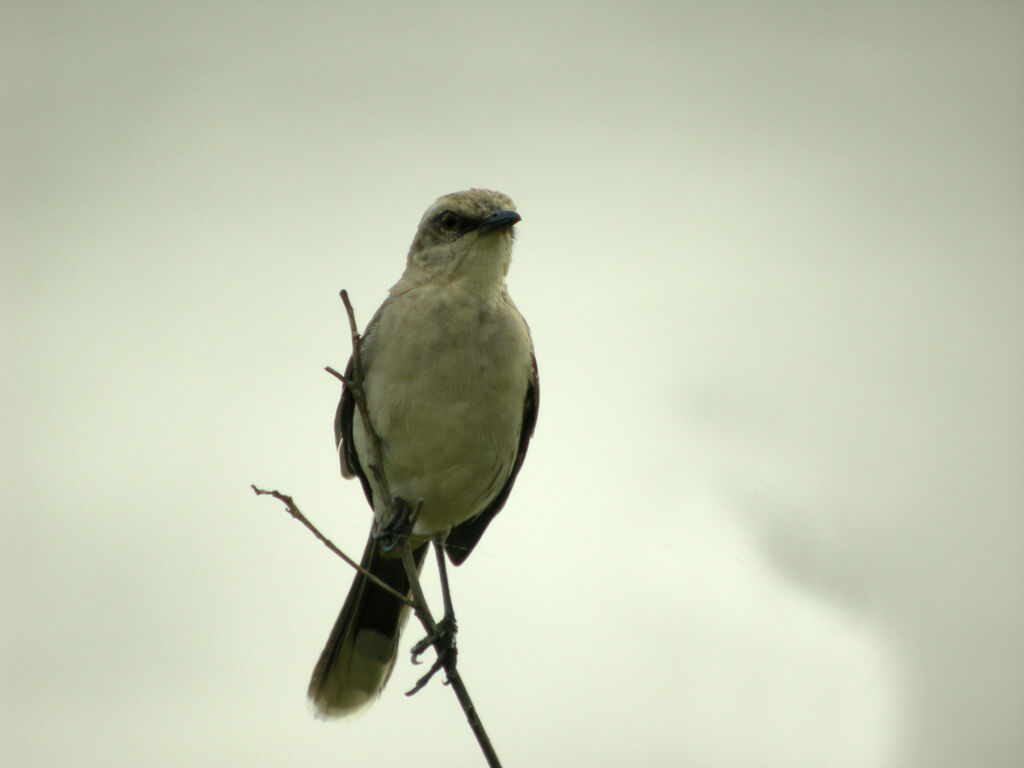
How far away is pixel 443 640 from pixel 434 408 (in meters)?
1.29

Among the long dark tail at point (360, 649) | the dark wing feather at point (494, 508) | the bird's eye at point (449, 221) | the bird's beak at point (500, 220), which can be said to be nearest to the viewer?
the bird's beak at point (500, 220)

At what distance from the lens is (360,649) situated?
264 inches

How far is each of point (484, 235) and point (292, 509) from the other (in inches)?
100.0

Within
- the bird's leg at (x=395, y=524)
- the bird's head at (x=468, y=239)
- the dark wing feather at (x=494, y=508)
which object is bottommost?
the bird's leg at (x=395, y=524)

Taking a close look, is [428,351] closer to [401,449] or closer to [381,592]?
[401,449]

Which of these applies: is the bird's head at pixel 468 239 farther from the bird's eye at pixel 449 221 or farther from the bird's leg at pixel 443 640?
the bird's leg at pixel 443 640

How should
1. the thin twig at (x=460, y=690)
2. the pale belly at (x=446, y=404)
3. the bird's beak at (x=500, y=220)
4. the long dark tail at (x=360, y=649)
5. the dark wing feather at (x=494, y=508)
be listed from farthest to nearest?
the long dark tail at (x=360, y=649) < the dark wing feather at (x=494, y=508) < the bird's beak at (x=500, y=220) < the pale belly at (x=446, y=404) < the thin twig at (x=460, y=690)

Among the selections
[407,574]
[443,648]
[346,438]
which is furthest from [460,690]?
[346,438]

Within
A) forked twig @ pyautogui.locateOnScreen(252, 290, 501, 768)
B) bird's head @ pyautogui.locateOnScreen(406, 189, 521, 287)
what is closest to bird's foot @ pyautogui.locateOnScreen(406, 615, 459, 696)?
forked twig @ pyautogui.locateOnScreen(252, 290, 501, 768)

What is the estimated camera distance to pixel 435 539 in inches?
265

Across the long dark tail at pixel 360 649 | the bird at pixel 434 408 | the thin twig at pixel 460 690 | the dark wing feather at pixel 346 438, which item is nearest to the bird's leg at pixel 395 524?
the bird at pixel 434 408

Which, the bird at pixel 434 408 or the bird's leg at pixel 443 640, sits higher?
the bird at pixel 434 408

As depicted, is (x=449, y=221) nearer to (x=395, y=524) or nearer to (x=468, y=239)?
(x=468, y=239)

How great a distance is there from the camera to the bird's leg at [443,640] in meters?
5.59
